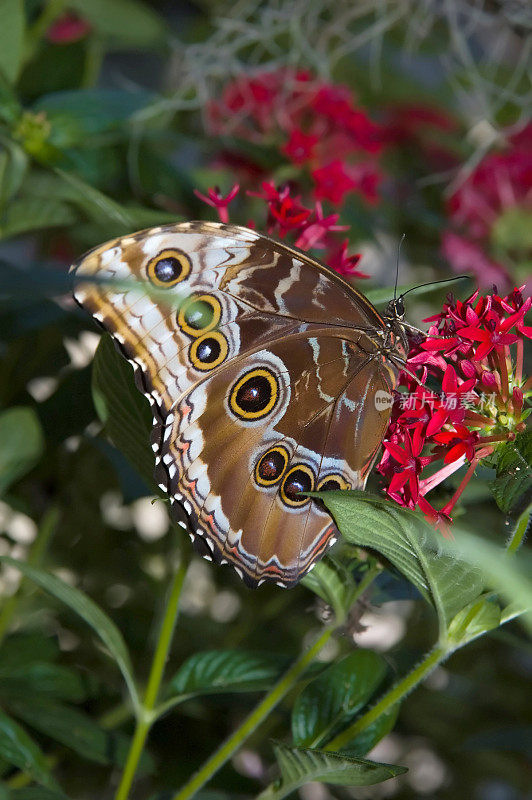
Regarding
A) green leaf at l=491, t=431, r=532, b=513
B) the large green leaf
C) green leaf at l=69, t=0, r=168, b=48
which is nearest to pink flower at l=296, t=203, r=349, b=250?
green leaf at l=491, t=431, r=532, b=513

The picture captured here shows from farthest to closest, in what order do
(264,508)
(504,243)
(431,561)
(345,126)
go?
1. (504,243)
2. (345,126)
3. (264,508)
4. (431,561)

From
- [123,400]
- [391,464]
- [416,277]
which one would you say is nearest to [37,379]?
[123,400]

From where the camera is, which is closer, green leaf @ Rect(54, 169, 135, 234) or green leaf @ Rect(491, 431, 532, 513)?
green leaf @ Rect(491, 431, 532, 513)

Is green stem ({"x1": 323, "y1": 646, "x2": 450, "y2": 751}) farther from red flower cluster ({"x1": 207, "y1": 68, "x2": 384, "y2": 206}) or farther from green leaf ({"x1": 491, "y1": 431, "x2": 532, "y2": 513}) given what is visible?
red flower cluster ({"x1": 207, "y1": 68, "x2": 384, "y2": 206})

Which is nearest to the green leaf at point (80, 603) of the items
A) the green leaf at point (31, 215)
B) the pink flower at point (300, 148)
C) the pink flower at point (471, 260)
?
the green leaf at point (31, 215)

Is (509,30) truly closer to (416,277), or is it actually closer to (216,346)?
(416,277)

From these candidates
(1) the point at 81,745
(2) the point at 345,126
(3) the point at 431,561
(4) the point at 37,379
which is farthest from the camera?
(2) the point at 345,126
